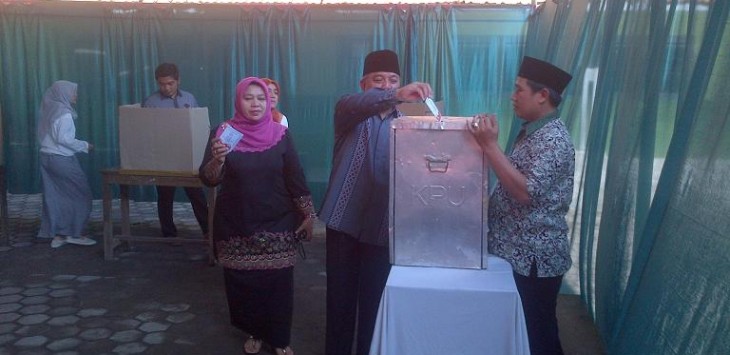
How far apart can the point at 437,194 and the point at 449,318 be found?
43cm

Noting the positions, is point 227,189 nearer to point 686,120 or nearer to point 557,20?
point 686,120

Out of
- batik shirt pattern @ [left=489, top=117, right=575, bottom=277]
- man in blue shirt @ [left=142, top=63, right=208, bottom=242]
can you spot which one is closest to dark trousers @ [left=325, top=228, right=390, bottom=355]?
batik shirt pattern @ [left=489, top=117, right=575, bottom=277]

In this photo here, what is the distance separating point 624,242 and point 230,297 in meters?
2.18

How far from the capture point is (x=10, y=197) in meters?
8.44

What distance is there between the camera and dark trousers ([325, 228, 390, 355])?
326cm

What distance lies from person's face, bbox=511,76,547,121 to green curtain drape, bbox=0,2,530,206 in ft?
15.4

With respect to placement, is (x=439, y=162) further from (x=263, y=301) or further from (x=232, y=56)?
(x=232, y=56)

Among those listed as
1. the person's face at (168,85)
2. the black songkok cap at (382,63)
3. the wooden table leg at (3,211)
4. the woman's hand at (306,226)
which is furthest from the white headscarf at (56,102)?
the black songkok cap at (382,63)

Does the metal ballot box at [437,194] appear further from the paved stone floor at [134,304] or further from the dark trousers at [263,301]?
the paved stone floor at [134,304]

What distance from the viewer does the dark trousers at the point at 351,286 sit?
10.7 feet

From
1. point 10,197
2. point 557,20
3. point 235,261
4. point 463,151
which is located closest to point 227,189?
point 235,261

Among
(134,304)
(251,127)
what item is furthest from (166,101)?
(251,127)

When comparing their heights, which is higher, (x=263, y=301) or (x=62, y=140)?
(x=62, y=140)

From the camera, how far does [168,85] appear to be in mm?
6234
